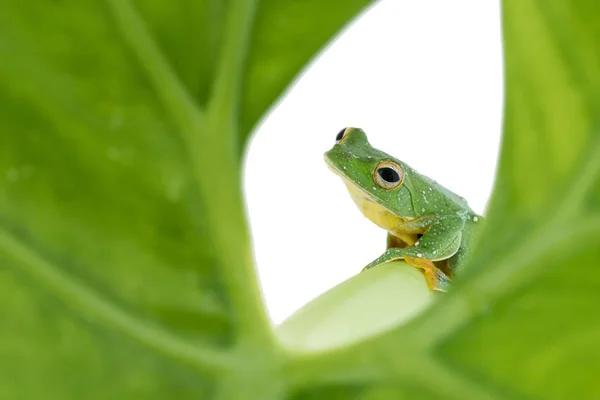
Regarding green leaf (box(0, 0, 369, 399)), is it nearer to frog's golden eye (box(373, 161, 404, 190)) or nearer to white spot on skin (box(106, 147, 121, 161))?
white spot on skin (box(106, 147, 121, 161))

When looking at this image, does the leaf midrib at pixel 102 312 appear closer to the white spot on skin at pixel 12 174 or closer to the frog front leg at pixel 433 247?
the white spot on skin at pixel 12 174

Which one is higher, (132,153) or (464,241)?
(464,241)

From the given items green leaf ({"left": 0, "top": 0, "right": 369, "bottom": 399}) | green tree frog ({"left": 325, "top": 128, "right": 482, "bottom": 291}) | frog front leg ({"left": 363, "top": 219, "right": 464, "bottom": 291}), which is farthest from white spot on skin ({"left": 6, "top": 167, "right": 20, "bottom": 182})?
green tree frog ({"left": 325, "top": 128, "right": 482, "bottom": 291})

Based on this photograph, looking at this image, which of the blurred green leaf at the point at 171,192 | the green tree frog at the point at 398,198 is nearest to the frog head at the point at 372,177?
the green tree frog at the point at 398,198

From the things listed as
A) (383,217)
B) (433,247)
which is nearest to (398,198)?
(383,217)

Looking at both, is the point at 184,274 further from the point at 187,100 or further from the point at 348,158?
the point at 348,158

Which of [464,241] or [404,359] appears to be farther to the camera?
[464,241]

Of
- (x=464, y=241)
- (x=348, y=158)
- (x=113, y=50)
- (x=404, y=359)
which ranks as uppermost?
(x=348, y=158)

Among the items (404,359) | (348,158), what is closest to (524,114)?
(404,359)
